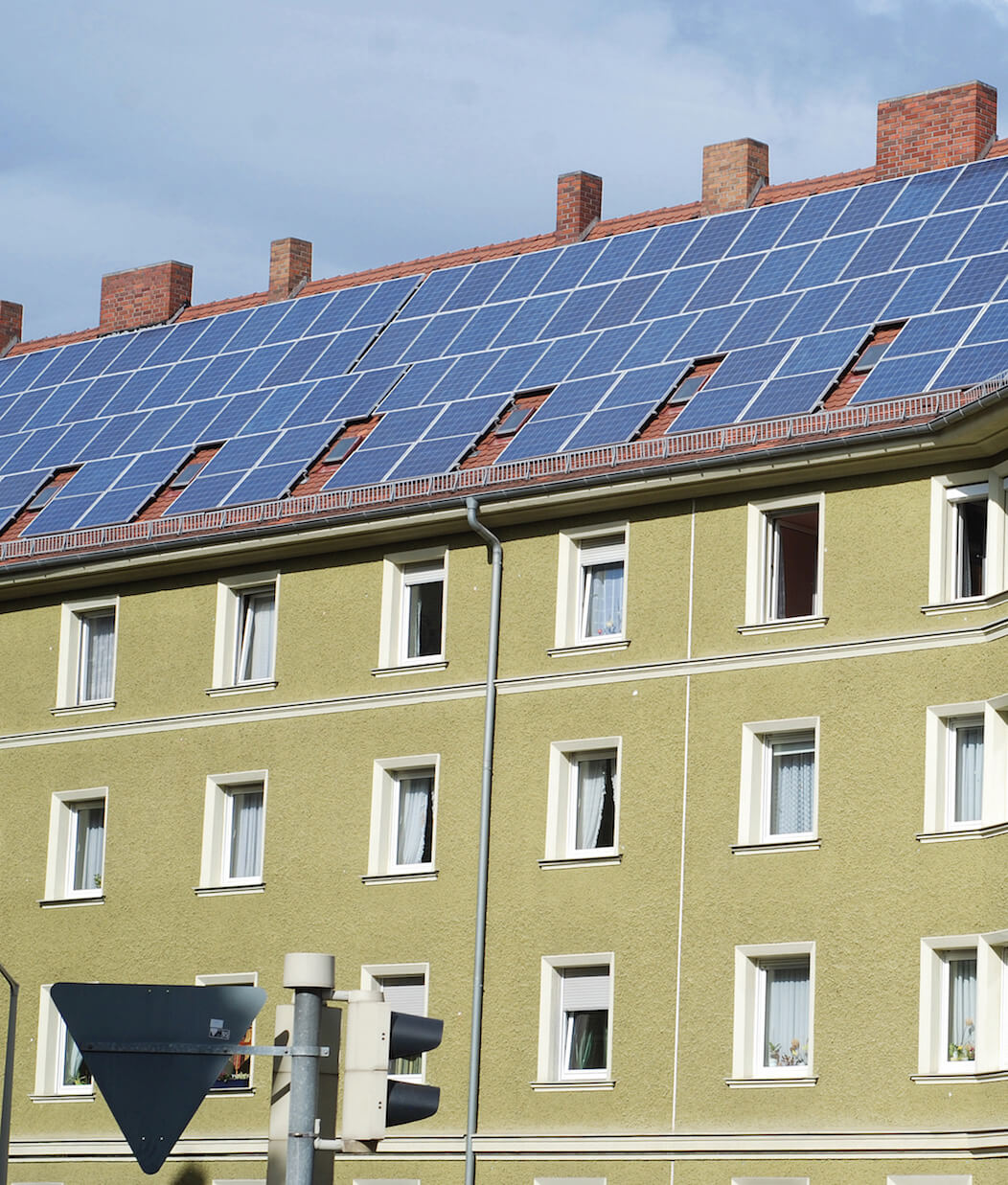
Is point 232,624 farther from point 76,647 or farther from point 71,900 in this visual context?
point 71,900

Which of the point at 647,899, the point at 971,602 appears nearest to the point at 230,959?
the point at 647,899

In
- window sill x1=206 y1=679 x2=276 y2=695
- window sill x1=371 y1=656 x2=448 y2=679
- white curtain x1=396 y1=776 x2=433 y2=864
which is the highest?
window sill x1=371 y1=656 x2=448 y2=679

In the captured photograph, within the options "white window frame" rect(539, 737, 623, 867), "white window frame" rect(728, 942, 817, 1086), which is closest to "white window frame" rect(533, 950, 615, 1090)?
"white window frame" rect(539, 737, 623, 867)

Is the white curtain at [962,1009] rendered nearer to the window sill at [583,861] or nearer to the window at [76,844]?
the window sill at [583,861]

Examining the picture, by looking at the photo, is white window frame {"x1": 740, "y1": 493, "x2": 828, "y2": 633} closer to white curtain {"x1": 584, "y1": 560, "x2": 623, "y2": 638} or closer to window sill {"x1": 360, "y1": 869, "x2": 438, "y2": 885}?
white curtain {"x1": 584, "y1": 560, "x2": 623, "y2": 638}

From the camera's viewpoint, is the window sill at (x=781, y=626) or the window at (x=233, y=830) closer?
the window sill at (x=781, y=626)

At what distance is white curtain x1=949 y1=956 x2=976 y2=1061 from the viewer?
2488cm

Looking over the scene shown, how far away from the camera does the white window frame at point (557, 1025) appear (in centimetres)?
2769

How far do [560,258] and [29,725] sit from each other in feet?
36.3

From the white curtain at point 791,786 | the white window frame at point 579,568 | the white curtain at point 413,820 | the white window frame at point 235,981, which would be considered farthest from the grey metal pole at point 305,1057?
the white window frame at point 235,981

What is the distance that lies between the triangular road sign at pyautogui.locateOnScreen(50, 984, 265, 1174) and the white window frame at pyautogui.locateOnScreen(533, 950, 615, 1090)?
20.5 meters

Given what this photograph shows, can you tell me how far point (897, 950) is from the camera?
83.1ft

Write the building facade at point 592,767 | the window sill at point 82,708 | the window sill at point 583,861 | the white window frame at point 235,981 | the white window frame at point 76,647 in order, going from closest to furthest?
the building facade at point 592,767, the window sill at point 583,861, the white window frame at point 235,981, the window sill at point 82,708, the white window frame at point 76,647

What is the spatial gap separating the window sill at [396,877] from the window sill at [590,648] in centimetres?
323
